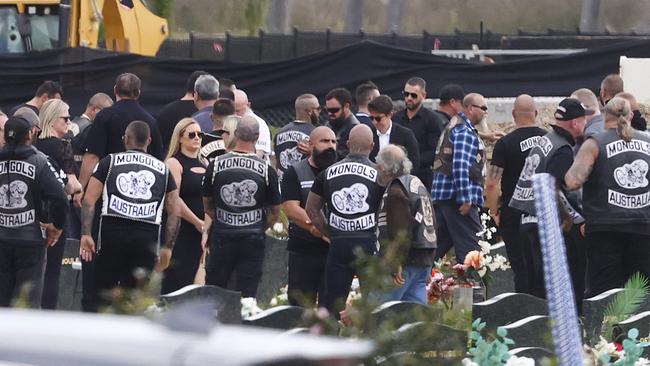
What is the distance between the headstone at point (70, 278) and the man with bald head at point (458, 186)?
9.67 feet

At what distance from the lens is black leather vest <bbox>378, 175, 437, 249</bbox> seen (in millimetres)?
11102

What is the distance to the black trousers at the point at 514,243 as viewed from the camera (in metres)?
13.0

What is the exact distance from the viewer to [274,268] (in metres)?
13.1

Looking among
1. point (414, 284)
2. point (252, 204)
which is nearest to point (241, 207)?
point (252, 204)

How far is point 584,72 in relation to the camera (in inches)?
815

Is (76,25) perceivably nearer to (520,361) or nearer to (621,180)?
(621,180)

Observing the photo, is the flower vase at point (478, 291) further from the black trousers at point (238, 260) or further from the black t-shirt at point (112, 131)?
the black t-shirt at point (112, 131)

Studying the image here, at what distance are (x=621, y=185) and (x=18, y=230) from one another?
4.15 m

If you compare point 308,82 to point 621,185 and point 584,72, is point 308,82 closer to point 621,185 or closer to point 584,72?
point 584,72

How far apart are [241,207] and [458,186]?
2.54 meters

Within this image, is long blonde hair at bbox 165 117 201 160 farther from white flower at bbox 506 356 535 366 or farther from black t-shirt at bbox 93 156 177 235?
white flower at bbox 506 356 535 366

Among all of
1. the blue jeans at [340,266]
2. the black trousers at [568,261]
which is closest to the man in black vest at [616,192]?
the black trousers at [568,261]

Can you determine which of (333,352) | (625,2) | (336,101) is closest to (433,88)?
(336,101)

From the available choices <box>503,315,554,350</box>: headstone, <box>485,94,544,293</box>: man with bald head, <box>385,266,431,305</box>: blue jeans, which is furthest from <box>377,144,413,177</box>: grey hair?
<box>503,315,554,350</box>: headstone
